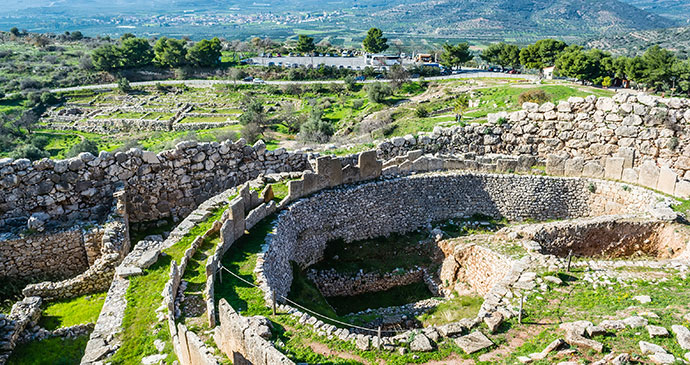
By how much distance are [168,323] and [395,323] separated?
5.51m

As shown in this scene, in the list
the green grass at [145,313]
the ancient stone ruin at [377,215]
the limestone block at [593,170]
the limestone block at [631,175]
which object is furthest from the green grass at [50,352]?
the limestone block at [631,175]

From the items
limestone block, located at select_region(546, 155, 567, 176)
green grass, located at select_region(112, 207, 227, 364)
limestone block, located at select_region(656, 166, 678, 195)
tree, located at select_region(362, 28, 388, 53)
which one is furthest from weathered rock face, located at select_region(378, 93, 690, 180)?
tree, located at select_region(362, 28, 388, 53)

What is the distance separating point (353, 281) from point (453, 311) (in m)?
3.26

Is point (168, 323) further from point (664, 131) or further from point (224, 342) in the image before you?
point (664, 131)

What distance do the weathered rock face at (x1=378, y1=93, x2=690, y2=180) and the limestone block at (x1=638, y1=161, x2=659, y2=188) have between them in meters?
0.78

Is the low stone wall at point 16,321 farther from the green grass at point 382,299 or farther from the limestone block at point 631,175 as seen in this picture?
the limestone block at point 631,175

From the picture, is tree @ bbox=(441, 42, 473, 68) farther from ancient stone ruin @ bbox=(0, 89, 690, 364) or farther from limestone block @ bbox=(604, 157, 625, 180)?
limestone block @ bbox=(604, 157, 625, 180)

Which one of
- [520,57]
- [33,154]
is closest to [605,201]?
[33,154]

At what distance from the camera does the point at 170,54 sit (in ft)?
341

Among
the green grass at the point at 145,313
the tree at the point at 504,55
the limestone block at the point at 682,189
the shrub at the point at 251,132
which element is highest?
the tree at the point at 504,55

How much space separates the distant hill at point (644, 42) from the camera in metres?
134

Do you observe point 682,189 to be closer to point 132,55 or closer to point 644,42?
point 132,55

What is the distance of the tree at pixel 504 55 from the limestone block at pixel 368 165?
2838 inches

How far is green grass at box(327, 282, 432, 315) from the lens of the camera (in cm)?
1459
